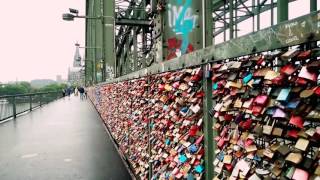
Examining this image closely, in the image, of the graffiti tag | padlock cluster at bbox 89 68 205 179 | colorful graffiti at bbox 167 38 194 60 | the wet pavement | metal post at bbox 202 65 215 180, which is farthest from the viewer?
the wet pavement

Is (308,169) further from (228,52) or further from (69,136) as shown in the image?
(69,136)

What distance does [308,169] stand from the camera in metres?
1.41

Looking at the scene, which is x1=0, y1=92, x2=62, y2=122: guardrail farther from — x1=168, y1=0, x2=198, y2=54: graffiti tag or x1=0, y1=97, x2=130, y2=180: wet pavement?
x1=168, y1=0, x2=198, y2=54: graffiti tag

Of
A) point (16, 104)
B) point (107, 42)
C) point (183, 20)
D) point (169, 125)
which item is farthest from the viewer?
point (107, 42)

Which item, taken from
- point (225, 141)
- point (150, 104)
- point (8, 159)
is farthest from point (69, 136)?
point (225, 141)

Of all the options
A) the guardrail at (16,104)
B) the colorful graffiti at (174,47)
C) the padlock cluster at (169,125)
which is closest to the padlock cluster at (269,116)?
the padlock cluster at (169,125)

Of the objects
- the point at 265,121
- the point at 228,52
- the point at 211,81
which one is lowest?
the point at 265,121

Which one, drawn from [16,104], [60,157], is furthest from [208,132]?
[16,104]

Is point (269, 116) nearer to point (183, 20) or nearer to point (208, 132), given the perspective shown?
point (208, 132)

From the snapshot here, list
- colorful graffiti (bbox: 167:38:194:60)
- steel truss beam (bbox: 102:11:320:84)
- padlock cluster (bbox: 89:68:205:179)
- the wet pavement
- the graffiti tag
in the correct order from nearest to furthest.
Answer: steel truss beam (bbox: 102:11:320:84) < padlock cluster (bbox: 89:68:205:179) < the graffiti tag < colorful graffiti (bbox: 167:38:194:60) < the wet pavement

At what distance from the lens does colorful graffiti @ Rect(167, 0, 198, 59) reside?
183 inches

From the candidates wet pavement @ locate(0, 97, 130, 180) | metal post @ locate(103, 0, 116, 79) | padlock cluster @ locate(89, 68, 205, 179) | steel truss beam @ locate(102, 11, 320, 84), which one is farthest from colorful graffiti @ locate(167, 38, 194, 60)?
metal post @ locate(103, 0, 116, 79)

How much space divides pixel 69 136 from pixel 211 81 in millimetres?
9934

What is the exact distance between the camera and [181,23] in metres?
4.98
